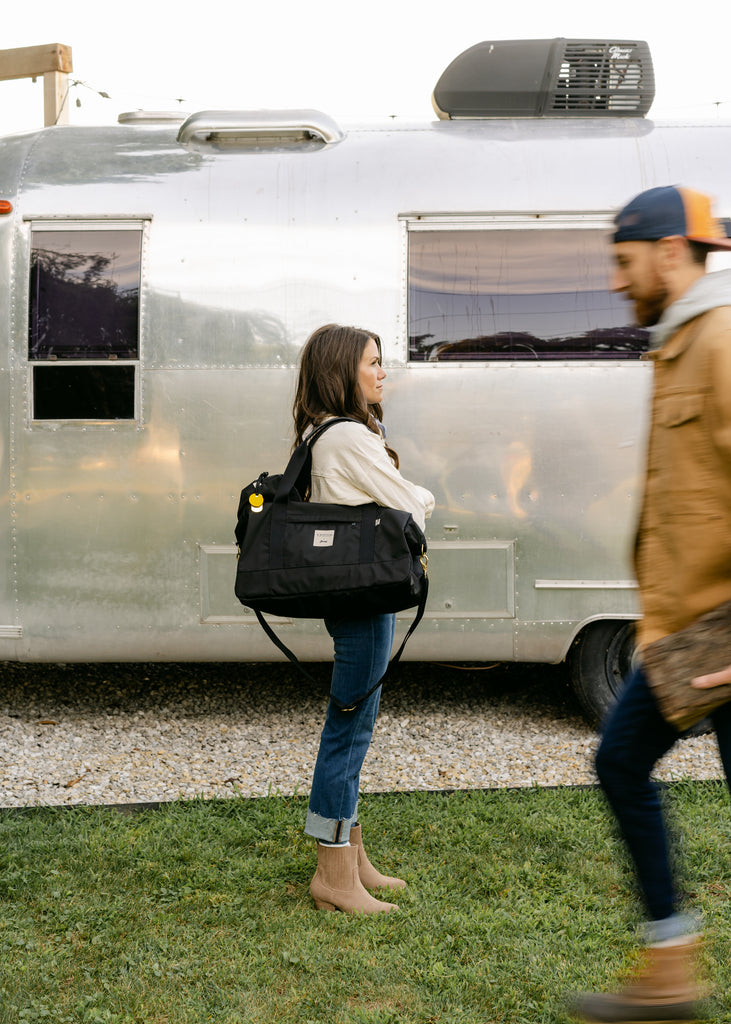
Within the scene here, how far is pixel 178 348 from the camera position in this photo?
4.98m

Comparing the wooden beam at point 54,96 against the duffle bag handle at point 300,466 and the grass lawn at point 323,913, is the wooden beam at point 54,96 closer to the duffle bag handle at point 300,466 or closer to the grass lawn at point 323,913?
the duffle bag handle at point 300,466

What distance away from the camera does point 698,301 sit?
2074mm

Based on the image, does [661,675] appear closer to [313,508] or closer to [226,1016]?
[313,508]

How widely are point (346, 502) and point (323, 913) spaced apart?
1324 mm

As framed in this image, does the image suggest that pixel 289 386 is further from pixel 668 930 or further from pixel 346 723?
pixel 668 930

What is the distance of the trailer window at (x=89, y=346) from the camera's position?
5.01m

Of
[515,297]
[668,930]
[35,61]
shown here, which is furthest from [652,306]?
[35,61]

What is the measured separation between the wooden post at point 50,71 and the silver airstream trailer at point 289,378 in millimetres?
1647

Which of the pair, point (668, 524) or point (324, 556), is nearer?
point (668, 524)

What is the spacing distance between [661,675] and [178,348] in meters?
3.48

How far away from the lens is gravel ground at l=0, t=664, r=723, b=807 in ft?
15.2

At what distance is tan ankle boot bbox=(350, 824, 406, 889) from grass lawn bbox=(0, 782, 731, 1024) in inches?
2.5

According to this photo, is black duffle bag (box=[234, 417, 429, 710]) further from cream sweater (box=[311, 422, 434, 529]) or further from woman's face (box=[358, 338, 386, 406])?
woman's face (box=[358, 338, 386, 406])

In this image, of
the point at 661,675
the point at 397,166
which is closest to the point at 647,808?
the point at 661,675
